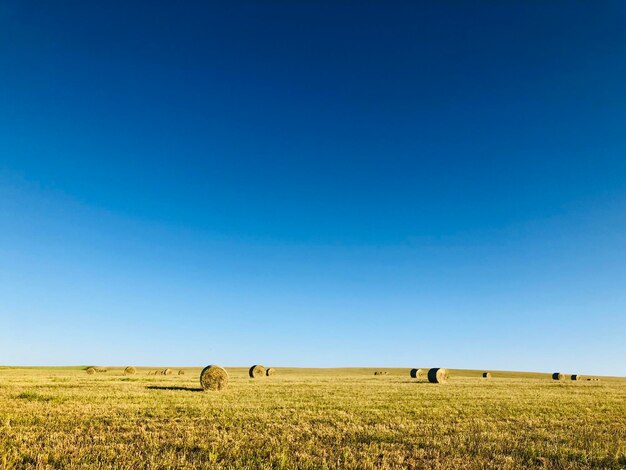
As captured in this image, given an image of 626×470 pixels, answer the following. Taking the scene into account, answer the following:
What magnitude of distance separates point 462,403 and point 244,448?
12.2 m

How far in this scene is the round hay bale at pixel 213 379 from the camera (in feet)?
82.9

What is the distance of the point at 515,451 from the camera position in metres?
9.41

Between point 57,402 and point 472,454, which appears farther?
point 57,402

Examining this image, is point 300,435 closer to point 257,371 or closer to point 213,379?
point 213,379

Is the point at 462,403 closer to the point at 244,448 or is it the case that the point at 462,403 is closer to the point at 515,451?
the point at 515,451

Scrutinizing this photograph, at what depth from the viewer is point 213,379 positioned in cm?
2552

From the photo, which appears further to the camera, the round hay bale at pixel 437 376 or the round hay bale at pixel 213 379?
the round hay bale at pixel 437 376

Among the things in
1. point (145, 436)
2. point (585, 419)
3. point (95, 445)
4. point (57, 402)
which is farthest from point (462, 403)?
point (57, 402)

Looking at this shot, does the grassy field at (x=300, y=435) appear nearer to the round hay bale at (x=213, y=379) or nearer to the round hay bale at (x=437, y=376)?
the round hay bale at (x=213, y=379)

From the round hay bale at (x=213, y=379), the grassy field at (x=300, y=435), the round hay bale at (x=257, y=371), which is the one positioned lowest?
the round hay bale at (x=257, y=371)

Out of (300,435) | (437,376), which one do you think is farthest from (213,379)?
(437,376)

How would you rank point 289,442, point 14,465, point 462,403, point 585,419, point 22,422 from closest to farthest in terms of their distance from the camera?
point 14,465 < point 289,442 < point 22,422 < point 585,419 < point 462,403

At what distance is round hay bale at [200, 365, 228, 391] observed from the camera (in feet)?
82.9

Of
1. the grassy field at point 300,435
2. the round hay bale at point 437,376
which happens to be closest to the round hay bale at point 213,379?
the grassy field at point 300,435
